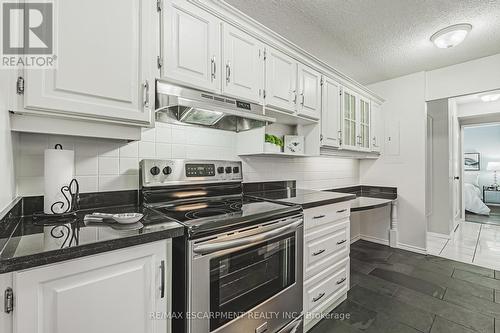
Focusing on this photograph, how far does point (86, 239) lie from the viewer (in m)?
0.87

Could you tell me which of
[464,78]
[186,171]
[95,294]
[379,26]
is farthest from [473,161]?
[95,294]

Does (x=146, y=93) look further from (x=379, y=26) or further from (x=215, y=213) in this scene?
(x=379, y=26)

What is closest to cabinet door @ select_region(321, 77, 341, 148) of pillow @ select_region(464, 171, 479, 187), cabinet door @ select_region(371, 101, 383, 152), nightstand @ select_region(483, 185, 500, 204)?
cabinet door @ select_region(371, 101, 383, 152)

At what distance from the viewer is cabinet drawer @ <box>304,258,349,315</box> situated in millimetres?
1791

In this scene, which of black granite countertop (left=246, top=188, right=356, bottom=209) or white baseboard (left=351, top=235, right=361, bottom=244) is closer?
black granite countertop (left=246, top=188, right=356, bottom=209)

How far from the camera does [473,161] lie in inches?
282

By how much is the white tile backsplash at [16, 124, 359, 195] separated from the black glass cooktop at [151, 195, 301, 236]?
0.35m

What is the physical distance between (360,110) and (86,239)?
3354mm

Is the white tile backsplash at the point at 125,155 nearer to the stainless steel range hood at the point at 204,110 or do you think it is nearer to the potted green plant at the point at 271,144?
the stainless steel range hood at the point at 204,110

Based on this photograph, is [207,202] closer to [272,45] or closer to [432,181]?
[272,45]

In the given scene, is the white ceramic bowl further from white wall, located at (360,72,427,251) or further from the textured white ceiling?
white wall, located at (360,72,427,251)

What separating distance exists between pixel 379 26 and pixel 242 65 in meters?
1.46

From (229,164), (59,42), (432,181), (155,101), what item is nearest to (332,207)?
(229,164)

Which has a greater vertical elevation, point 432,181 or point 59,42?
point 59,42
